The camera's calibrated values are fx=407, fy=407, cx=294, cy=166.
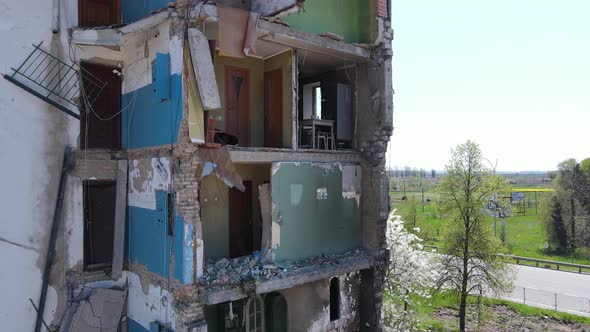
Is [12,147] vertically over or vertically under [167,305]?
over

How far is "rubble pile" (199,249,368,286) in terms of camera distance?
8975 mm

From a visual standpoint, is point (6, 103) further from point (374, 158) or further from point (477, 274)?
point (477, 274)

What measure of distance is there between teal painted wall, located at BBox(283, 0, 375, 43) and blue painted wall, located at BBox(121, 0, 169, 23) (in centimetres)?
314

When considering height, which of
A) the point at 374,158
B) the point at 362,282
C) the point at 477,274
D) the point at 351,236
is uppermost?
the point at 374,158

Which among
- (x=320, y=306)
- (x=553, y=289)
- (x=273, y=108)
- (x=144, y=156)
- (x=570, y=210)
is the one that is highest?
(x=273, y=108)

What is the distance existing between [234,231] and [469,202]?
12.0 m

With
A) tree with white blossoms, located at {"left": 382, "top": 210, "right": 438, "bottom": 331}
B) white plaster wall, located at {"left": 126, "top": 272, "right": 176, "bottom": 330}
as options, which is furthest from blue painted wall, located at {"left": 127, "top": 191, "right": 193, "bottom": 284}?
tree with white blossoms, located at {"left": 382, "top": 210, "right": 438, "bottom": 331}

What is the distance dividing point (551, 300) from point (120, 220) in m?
22.0

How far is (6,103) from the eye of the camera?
930 centimetres

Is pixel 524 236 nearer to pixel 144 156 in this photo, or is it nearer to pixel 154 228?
pixel 154 228

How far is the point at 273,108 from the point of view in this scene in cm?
1169

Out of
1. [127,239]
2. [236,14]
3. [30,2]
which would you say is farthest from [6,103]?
[236,14]

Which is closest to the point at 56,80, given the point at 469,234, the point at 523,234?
the point at 469,234

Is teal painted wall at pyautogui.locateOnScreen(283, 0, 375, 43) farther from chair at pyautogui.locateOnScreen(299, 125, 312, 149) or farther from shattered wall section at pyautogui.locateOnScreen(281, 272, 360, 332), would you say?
shattered wall section at pyautogui.locateOnScreen(281, 272, 360, 332)
